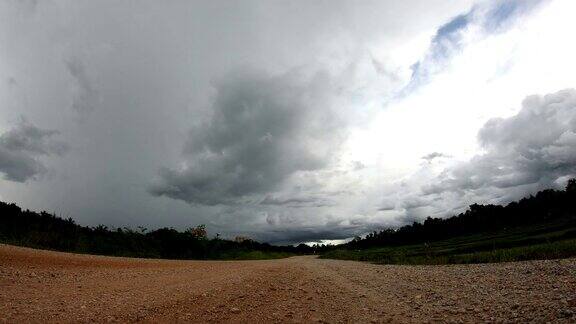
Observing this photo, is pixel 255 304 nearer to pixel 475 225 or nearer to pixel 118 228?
pixel 118 228

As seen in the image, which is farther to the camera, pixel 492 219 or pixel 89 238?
pixel 492 219

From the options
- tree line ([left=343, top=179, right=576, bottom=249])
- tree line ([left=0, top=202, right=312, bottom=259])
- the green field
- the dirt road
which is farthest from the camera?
tree line ([left=343, top=179, right=576, bottom=249])

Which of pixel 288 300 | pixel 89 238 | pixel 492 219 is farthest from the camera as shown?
pixel 492 219

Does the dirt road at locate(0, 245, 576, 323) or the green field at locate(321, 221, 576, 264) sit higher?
the green field at locate(321, 221, 576, 264)

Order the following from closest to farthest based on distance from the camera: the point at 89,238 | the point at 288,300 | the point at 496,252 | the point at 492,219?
the point at 288,300 < the point at 496,252 < the point at 89,238 < the point at 492,219

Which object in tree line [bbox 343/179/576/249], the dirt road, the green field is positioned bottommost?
the dirt road

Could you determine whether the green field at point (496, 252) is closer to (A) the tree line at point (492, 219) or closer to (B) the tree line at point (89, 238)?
(B) the tree line at point (89, 238)

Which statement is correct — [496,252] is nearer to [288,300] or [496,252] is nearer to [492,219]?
[288,300]

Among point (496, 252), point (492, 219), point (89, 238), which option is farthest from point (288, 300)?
Answer: point (492, 219)

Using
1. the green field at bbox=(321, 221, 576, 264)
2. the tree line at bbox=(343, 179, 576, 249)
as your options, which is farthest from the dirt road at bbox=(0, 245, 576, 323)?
the tree line at bbox=(343, 179, 576, 249)

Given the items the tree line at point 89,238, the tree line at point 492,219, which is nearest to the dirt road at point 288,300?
the tree line at point 89,238

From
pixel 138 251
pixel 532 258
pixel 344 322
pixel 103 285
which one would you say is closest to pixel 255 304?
pixel 344 322

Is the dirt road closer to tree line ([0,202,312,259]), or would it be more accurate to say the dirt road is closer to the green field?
the green field

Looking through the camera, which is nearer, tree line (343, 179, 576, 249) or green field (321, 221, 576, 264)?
green field (321, 221, 576, 264)
